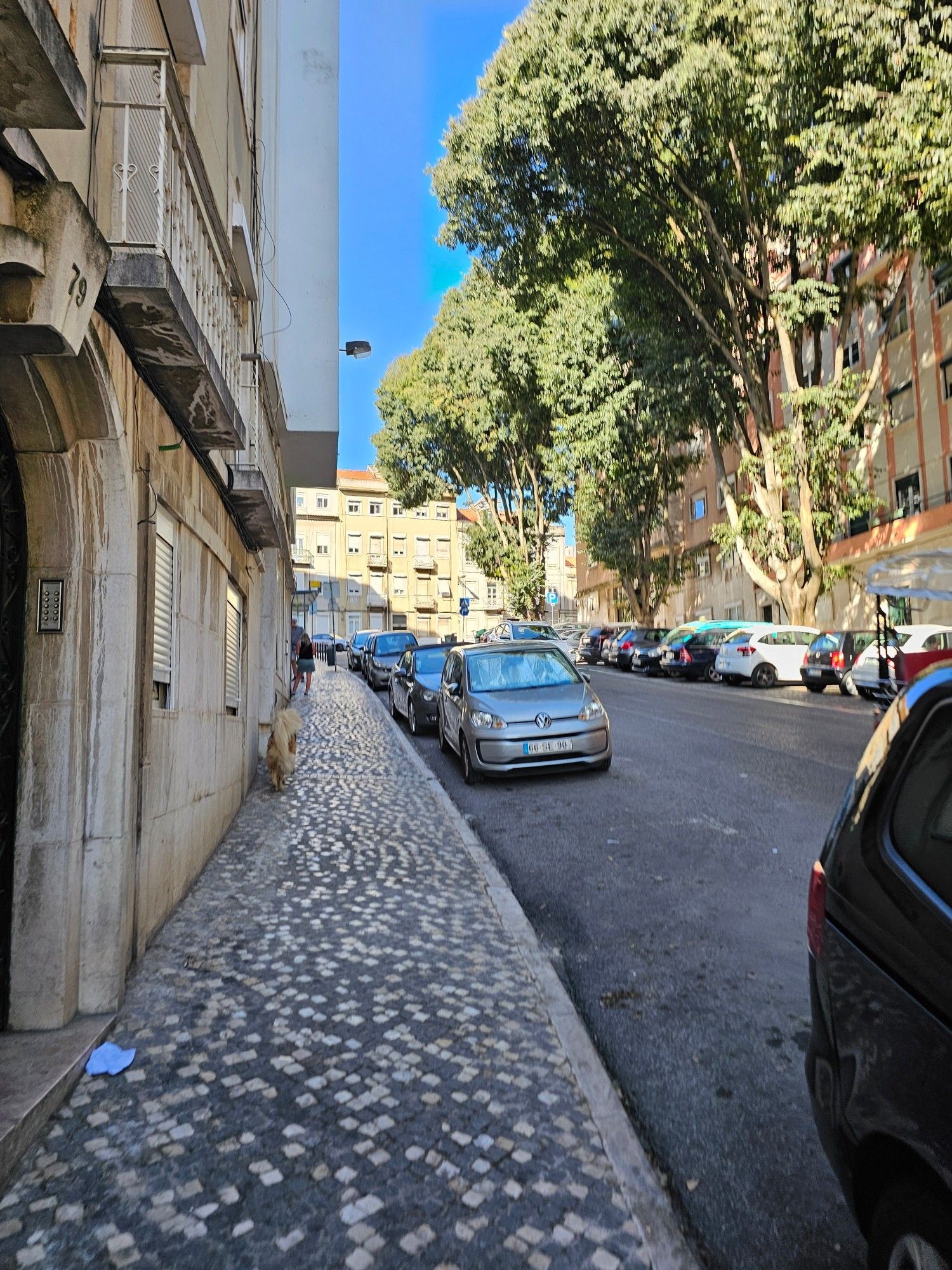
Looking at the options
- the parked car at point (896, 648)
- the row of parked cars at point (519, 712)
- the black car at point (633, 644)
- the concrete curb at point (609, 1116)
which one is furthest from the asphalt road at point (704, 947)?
the black car at point (633, 644)

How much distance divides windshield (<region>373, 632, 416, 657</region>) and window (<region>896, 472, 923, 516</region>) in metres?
16.4

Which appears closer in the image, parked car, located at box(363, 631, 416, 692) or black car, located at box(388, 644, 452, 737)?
black car, located at box(388, 644, 452, 737)

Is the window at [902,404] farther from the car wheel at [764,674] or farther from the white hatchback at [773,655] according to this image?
the car wheel at [764,674]

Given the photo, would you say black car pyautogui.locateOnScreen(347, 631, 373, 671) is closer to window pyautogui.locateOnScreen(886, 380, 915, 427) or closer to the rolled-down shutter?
window pyautogui.locateOnScreen(886, 380, 915, 427)

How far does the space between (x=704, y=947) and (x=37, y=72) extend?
455cm

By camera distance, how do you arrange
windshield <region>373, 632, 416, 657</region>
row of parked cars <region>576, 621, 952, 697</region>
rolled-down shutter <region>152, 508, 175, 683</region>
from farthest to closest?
windshield <region>373, 632, 416, 657</region>, row of parked cars <region>576, 621, 952, 697</region>, rolled-down shutter <region>152, 508, 175, 683</region>

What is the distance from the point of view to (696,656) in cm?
2673

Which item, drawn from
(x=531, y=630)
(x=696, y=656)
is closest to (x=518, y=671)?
(x=696, y=656)

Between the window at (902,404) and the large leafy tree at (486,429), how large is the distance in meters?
11.6

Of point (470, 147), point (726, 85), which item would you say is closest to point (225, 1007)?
point (726, 85)

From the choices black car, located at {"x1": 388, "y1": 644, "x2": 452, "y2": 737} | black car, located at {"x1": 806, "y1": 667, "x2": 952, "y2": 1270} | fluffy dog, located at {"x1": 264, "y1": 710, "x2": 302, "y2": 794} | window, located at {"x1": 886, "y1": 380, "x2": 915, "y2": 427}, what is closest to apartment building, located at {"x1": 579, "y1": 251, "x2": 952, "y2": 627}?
window, located at {"x1": 886, "y1": 380, "x2": 915, "y2": 427}

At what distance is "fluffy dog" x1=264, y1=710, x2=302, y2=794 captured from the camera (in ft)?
31.1

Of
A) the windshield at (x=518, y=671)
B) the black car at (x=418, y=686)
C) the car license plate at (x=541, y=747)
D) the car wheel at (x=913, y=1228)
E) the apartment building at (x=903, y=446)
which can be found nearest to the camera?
the car wheel at (x=913, y=1228)

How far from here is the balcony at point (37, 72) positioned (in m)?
2.24
